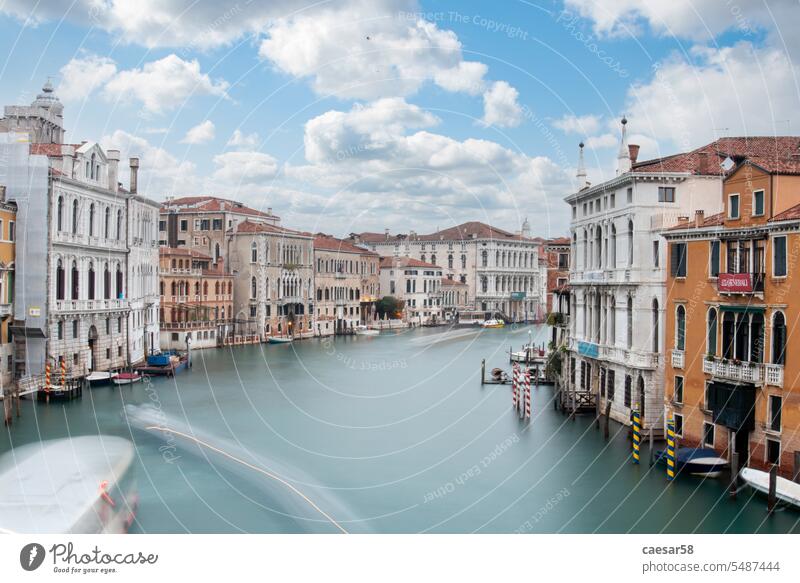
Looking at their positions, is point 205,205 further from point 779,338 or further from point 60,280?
point 779,338

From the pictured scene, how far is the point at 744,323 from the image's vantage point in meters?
7.61

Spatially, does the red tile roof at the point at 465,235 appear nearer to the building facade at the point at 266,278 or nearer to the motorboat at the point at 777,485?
the building facade at the point at 266,278

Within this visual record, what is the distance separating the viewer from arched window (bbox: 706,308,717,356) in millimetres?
8039

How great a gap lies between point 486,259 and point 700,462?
28.9 m

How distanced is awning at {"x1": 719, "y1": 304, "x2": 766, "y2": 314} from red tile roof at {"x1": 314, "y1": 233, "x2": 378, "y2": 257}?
2141 centimetres

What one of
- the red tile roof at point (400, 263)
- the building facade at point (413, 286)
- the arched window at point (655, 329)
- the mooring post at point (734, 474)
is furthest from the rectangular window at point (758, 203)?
the red tile roof at point (400, 263)

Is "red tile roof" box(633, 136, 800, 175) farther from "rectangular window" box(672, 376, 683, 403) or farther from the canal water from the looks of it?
the canal water

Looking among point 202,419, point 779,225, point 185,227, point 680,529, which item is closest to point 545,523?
point 680,529

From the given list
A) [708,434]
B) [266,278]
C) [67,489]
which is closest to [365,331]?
[266,278]

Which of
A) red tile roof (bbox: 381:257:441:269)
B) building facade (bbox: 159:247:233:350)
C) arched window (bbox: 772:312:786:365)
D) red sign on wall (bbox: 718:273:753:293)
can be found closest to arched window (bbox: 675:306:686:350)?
red sign on wall (bbox: 718:273:753:293)

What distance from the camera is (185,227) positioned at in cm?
2498

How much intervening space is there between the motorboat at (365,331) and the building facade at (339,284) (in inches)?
7.7

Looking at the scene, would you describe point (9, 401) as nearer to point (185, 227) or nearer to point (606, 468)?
point (606, 468)

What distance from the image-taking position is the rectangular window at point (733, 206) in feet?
25.4
